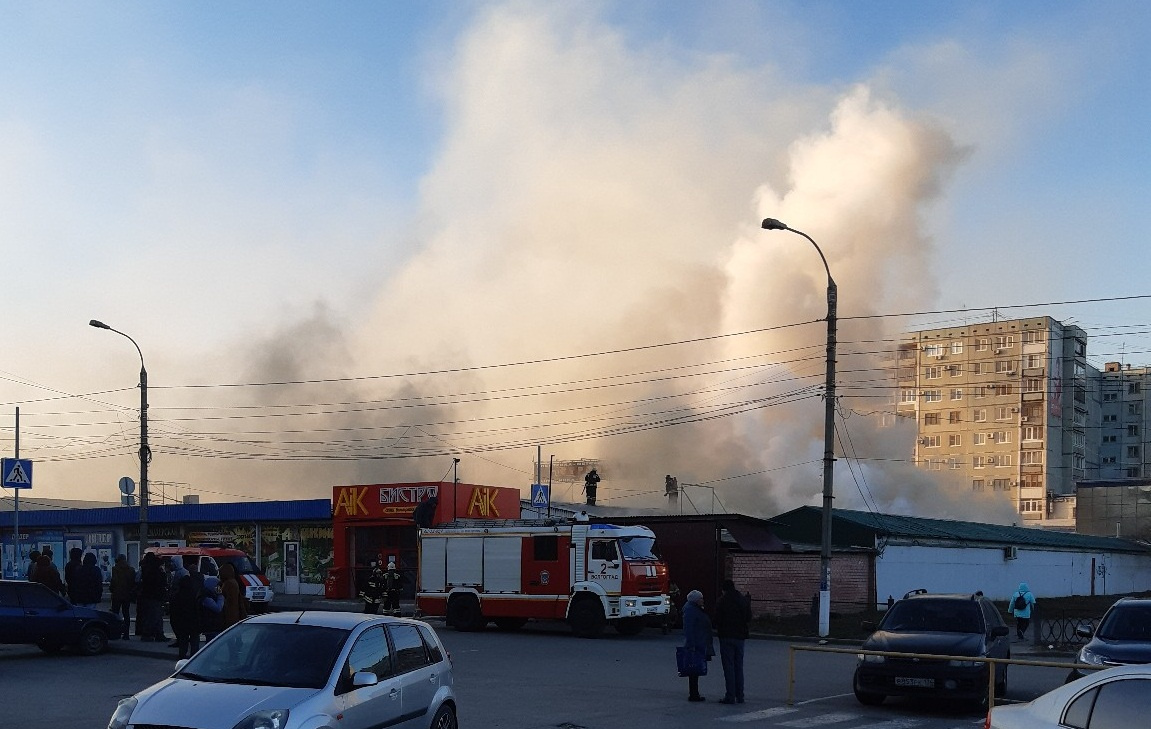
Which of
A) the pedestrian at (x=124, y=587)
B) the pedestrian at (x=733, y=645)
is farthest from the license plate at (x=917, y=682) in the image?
the pedestrian at (x=124, y=587)

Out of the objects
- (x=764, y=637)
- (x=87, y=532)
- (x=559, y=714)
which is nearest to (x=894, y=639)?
(x=559, y=714)

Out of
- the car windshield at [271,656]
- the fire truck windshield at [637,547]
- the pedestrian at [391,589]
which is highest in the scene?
the car windshield at [271,656]

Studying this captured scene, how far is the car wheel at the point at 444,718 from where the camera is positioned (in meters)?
10.7

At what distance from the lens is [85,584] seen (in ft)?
78.6

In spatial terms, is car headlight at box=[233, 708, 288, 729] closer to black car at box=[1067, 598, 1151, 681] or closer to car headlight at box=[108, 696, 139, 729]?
car headlight at box=[108, 696, 139, 729]

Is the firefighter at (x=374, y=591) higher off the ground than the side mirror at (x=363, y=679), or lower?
lower

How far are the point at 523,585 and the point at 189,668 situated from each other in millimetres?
19801

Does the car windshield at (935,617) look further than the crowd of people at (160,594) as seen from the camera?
No

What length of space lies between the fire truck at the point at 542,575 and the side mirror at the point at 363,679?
18.6 meters

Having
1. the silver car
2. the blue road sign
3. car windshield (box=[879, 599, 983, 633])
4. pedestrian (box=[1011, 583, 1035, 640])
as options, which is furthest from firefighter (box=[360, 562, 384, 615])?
the blue road sign

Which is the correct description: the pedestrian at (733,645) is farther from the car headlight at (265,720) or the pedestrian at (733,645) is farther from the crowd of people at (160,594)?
the car headlight at (265,720)

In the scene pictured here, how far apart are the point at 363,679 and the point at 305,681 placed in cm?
Result: 46

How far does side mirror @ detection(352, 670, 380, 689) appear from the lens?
9281mm

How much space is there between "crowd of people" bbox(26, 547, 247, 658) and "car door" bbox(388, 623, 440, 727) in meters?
8.84
